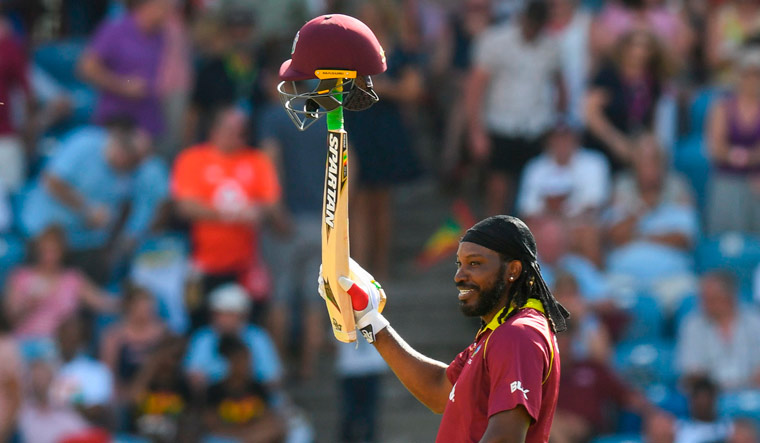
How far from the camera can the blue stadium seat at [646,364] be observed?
976cm

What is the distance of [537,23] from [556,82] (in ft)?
1.79

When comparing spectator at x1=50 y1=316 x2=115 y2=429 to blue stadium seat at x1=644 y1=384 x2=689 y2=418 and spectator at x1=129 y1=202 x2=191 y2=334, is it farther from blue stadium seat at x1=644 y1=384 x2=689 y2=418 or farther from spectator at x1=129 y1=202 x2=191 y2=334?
blue stadium seat at x1=644 y1=384 x2=689 y2=418

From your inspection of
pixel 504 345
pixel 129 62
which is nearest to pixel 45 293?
pixel 129 62

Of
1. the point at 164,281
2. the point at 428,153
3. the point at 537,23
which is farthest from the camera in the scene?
the point at 428,153

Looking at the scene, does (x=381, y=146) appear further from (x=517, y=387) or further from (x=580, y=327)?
(x=517, y=387)

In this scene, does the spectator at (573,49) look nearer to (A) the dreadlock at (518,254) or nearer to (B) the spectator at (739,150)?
(B) the spectator at (739,150)

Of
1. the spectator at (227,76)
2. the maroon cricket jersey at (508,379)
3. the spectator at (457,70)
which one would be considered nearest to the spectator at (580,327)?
the spectator at (457,70)

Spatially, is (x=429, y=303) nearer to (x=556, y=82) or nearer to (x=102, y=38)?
(x=556, y=82)

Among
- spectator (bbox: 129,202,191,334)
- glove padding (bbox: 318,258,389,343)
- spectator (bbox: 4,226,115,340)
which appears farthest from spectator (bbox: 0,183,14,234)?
glove padding (bbox: 318,258,389,343)

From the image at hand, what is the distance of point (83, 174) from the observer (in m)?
10.5

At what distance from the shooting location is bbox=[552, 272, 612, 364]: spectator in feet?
31.4

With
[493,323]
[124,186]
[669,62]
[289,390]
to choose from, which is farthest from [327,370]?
[493,323]

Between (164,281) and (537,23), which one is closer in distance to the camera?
(164,281)

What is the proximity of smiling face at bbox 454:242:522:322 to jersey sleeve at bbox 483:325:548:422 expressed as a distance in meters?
0.16
